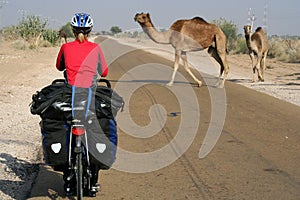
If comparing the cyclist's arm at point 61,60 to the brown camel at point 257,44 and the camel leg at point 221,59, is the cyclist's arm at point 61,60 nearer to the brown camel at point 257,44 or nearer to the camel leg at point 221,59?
the camel leg at point 221,59

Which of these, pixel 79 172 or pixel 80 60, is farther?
pixel 80 60

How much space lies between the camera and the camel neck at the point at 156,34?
18906mm

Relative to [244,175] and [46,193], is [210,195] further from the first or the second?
[46,193]

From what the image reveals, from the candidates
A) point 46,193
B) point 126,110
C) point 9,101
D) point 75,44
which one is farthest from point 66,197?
point 9,101

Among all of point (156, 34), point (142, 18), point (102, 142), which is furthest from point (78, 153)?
point (156, 34)

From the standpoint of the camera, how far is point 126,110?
13273 mm

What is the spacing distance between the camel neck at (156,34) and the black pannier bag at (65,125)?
43.1 feet

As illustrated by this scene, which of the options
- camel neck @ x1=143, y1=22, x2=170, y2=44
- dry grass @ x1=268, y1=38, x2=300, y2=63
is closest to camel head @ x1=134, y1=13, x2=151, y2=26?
camel neck @ x1=143, y1=22, x2=170, y2=44

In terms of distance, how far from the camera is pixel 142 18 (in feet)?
60.9

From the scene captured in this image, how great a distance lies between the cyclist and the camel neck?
1282cm

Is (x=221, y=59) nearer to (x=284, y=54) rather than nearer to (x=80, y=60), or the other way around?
(x=80, y=60)

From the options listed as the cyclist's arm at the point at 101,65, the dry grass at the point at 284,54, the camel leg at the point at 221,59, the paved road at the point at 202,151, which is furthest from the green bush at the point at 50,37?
the cyclist's arm at the point at 101,65

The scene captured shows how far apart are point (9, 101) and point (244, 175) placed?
884 cm

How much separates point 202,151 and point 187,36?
10.1 m
